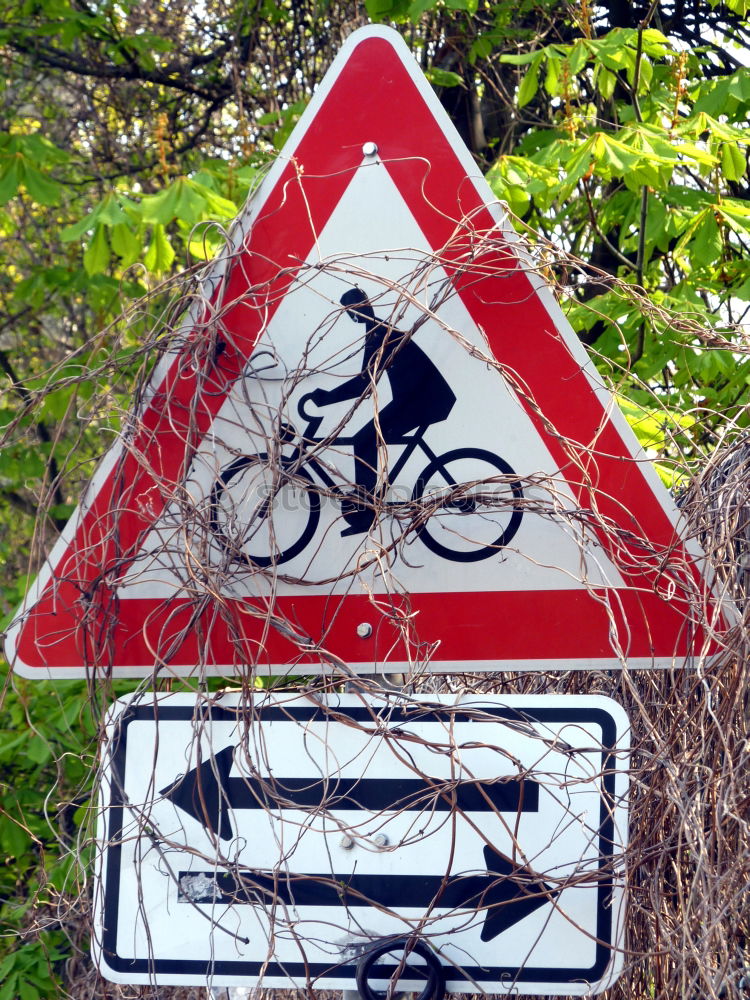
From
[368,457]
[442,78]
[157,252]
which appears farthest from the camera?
[442,78]

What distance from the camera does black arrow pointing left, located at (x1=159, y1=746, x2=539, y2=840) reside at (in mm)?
1151

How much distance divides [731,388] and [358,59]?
5.23ft

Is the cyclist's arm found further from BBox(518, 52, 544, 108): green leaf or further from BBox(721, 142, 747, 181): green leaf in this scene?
BBox(518, 52, 544, 108): green leaf

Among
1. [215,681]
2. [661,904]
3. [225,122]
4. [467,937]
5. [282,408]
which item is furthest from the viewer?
[225,122]

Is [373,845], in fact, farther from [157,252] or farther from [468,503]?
[157,252]

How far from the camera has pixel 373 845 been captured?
1154 mm

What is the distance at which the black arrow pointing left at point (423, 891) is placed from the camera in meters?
1.13

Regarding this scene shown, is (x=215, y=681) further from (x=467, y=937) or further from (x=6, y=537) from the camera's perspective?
(x=6, y=537)

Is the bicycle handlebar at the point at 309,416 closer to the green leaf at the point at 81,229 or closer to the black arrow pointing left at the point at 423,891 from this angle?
the black arrow pointing left at the point at 423,891

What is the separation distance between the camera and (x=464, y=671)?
1.22m

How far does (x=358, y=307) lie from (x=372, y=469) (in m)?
0.23

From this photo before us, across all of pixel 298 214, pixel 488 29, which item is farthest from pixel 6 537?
pixel 298 214

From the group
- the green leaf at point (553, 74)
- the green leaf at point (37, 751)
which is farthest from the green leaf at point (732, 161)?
the green leaf at point (37, 751)

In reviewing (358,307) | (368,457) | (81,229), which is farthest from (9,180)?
(368,457)
